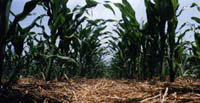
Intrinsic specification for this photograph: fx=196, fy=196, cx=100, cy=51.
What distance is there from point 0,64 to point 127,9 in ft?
5.29

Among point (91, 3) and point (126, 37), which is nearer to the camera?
point (91, 3)

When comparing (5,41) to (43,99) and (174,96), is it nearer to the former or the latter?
(43,99)

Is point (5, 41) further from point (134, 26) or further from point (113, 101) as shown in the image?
point (134, 26)

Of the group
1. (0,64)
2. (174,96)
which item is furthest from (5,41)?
(174,96)

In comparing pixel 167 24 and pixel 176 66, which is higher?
pixel 167 24

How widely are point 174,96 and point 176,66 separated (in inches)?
33.7

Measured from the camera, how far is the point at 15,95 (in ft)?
3.74

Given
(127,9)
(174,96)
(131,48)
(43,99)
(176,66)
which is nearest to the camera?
(174,96)

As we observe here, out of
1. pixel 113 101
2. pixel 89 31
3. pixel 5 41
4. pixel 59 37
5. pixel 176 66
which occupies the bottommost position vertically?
pixel 113 101

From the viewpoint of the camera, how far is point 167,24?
191 centimetres

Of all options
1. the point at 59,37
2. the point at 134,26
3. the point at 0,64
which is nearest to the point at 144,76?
the point at 134,26

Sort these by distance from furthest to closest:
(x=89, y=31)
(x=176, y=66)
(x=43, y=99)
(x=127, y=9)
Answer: (x=89, y=31) < (x=127, y=9) < (x=176, y=66) < (x=43, y=99)

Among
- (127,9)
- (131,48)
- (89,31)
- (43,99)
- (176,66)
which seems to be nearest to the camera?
(43,99)

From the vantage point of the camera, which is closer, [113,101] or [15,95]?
[15,95]
